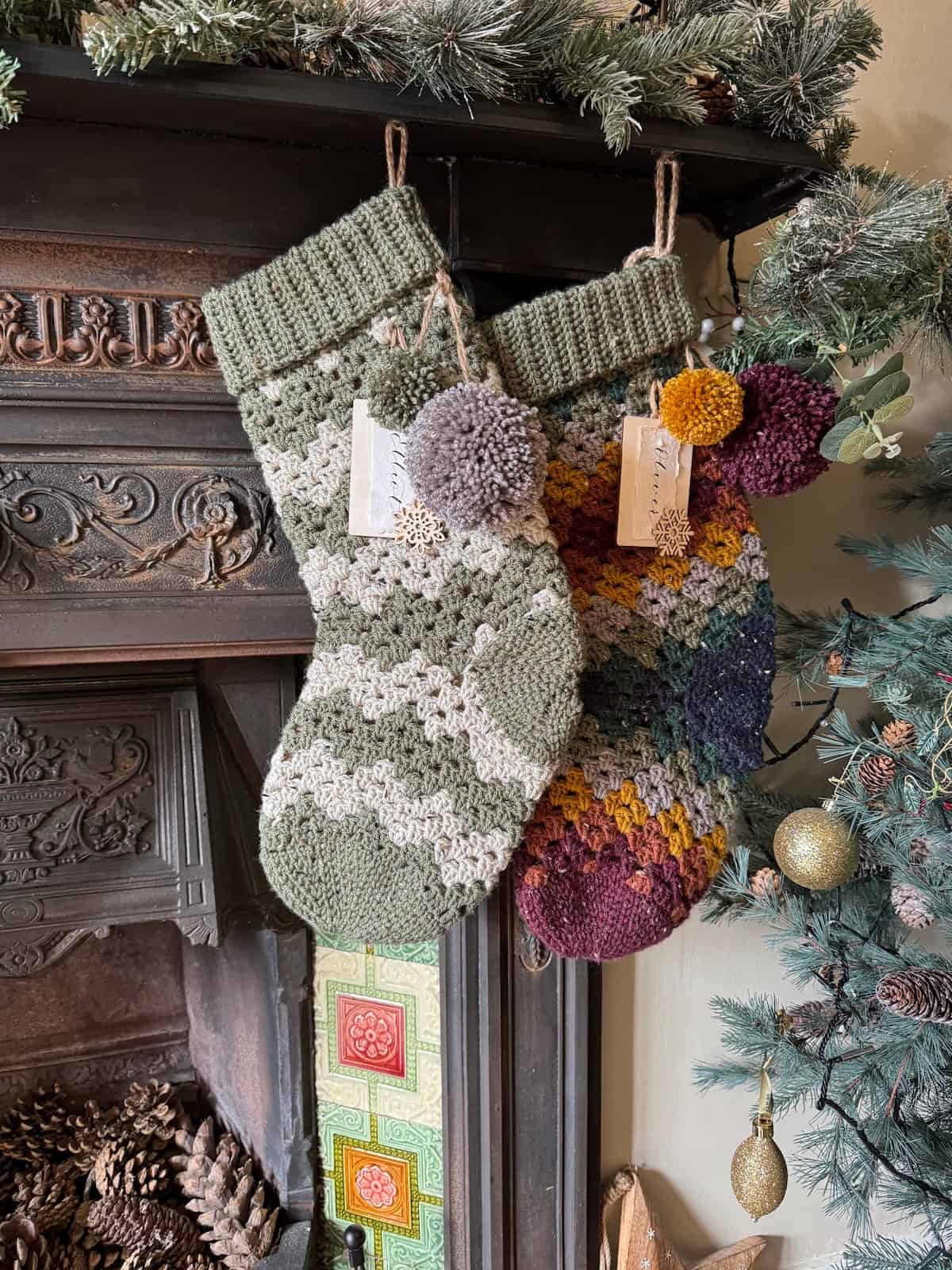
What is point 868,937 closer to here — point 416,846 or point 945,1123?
point 945,1123

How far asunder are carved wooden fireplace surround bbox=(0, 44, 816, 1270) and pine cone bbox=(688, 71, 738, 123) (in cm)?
4

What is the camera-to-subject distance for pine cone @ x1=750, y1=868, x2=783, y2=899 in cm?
91

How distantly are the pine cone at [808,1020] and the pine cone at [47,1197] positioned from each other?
990 millimetres

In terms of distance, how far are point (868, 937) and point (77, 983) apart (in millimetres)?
1112

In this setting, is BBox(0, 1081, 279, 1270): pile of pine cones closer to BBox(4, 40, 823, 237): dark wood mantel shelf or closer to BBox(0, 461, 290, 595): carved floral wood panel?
BBox(0, 461, 290, 595): carved floral wood panel

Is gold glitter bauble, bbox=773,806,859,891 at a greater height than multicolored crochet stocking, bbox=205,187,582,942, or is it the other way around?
multicolored crochet stocking, bbox=205,187,582,942

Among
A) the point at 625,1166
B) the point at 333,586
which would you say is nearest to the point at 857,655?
the point at 333,586

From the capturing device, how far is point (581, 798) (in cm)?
84

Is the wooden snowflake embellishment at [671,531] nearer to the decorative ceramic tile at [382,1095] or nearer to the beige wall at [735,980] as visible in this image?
the beige wall at [735,980]

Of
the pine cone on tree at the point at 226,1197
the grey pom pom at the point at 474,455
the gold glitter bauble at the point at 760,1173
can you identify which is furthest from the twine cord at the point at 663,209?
the pine cone on tree at the point at 226,1197

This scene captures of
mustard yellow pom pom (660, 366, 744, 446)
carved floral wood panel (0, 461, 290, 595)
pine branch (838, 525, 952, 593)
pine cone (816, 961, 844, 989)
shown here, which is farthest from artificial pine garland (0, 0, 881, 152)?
pine cone (816, 961, 844, 989)

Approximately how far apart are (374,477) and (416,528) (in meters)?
0.06

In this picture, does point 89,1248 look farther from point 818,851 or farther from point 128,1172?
point 818,851

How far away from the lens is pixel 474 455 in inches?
27.8
